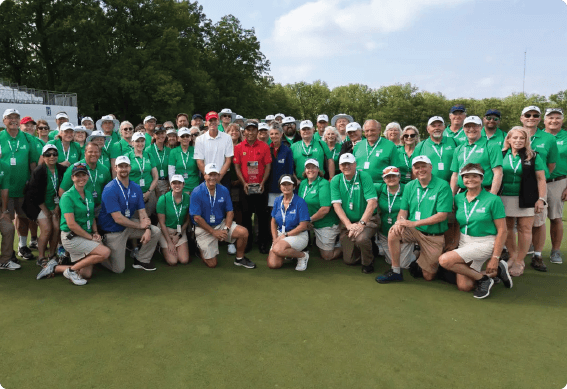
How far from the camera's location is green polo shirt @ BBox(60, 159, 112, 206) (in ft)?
17.5

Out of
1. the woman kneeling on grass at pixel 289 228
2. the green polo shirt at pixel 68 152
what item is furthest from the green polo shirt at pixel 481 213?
the green polo shirt at pixel 68 152

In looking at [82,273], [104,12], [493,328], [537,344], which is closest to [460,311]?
[493,328]

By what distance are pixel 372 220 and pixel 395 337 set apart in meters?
2.45

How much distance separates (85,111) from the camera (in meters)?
30.4

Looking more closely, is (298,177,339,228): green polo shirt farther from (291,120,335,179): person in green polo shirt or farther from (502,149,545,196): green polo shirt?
(502,149,545,196): green polo shirt

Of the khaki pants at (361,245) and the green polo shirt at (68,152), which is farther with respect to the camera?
the green polo shirt at (68,152)

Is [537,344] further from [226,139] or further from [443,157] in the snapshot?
[226,139]

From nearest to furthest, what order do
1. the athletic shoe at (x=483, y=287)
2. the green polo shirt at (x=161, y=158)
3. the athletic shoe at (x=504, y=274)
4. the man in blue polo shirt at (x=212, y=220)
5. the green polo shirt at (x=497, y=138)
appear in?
1. the athletic shoe at (x=483, y=287)
2. the athletic shoe at (x=504, y=274)
3. the green polo shirt at (x=497, y=138)
4. the man in blue polo shirt at (x=212, y=220)
5. the green polo shirt at (x=161, y=158)

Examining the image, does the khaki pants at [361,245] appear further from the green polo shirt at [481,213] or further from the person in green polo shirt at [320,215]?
the green polo shirt at [481,213]

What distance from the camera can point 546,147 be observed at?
17.7 feet

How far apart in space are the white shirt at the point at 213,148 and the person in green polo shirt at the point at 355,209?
197cm

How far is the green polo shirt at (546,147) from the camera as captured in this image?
541 cm

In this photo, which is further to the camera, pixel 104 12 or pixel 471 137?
pixel 104 12

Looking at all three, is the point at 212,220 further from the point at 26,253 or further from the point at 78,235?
the point at 26,253
